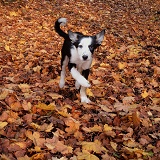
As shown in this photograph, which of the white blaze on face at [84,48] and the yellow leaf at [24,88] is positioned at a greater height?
the white blaze on face at [84,48]

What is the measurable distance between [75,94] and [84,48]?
45.8 inches

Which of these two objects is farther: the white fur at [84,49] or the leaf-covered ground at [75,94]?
the white fur at [84,49]

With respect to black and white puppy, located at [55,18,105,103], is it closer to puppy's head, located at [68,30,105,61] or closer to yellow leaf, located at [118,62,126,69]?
puppy's head, located at [68,30,105,61]

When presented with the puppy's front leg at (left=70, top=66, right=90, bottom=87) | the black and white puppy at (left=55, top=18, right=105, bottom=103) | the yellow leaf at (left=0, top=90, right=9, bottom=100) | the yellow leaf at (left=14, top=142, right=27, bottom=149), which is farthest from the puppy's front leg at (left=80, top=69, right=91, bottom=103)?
the yellow leaf at (left=14, top=142, right=27, bottom=149)

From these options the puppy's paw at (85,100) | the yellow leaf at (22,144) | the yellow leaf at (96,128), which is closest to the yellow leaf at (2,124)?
the yellow leaf at (22,144)

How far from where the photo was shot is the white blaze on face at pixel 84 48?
15.3 ft

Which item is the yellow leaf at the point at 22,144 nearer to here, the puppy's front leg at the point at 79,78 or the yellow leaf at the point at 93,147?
the yellow leaf at the point at 93,147

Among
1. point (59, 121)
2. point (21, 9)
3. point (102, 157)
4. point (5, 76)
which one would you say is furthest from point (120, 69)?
point (21, 9)

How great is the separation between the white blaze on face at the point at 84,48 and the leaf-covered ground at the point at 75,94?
79cm

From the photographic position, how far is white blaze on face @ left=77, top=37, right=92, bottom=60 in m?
4.67

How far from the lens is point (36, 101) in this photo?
184 inches

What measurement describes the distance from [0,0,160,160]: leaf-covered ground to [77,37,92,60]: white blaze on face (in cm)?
79

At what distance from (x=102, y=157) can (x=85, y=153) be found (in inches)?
7.7

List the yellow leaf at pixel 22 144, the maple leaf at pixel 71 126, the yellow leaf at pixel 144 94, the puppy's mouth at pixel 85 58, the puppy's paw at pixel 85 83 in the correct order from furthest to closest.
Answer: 1. the yellow leaf at pixel 144 94
2. the puppy's paw at pixel 85 83
3. the puppy's mouth at pixel 85 58
4. the maple leaf at pixel 71 126
5. the yellow leaf at pixel 22 144
